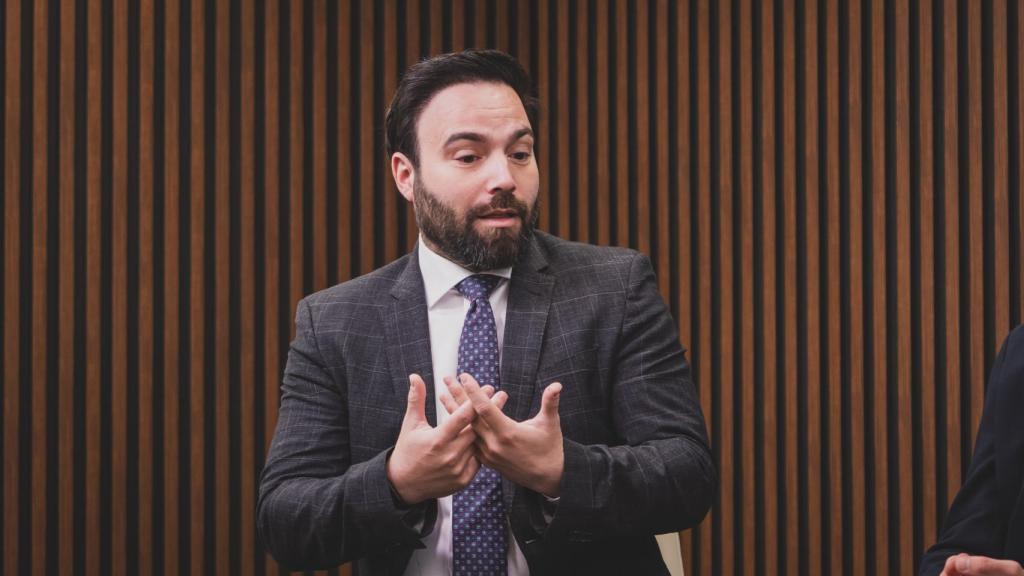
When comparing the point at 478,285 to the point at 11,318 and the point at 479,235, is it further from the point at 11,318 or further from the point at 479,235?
the point at 11,318

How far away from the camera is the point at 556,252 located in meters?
1.76

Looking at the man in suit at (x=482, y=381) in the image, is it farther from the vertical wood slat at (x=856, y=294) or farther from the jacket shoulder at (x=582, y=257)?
the vertical wood slat at (x=856, y=294)

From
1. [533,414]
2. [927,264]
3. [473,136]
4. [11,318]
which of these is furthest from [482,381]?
[927,264]

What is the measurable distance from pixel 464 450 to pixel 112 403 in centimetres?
205

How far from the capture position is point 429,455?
4.44 ft

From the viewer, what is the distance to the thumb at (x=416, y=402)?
1380 mm

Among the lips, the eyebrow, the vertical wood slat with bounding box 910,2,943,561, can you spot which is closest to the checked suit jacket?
the lips

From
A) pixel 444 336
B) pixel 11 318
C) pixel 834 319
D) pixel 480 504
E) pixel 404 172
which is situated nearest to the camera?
pixel 480 504

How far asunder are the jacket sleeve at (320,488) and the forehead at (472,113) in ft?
1.34

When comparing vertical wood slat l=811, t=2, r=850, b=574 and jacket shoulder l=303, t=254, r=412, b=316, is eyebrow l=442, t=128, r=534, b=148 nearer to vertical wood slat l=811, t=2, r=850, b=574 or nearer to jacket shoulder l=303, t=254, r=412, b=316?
jacket shoulder l=303, t=254, r=412, b=316

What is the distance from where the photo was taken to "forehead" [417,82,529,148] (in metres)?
1.62

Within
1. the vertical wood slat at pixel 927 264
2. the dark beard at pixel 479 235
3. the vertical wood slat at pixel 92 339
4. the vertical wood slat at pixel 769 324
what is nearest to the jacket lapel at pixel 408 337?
the dark beard at pixel 479 235

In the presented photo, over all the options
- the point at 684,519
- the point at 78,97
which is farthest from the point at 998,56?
the point at 78,97

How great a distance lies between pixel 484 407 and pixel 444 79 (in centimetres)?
Answer: 66
